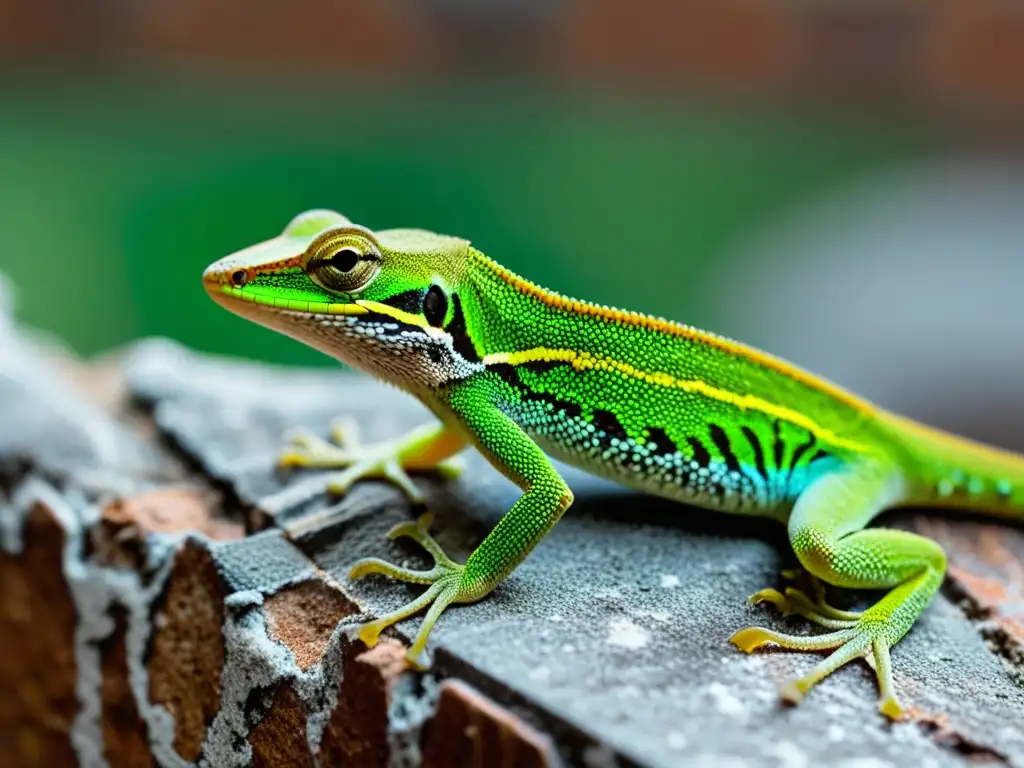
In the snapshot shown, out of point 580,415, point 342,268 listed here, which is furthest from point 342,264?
point 580,415

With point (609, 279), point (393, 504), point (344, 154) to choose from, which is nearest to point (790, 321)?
point (609, 279)

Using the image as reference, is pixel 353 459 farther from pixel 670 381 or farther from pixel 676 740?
pixel 676 740

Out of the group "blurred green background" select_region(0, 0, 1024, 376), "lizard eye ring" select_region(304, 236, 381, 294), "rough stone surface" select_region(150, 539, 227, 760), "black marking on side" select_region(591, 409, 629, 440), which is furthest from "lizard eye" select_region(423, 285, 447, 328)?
"blurred green background" select_region(0, 0, 1024, 376)

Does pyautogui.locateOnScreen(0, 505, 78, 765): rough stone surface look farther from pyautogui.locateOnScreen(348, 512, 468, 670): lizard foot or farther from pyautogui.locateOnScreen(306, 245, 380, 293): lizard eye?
pyautogui.locateOnScreen(306, 245, 380, 293): lizard eye

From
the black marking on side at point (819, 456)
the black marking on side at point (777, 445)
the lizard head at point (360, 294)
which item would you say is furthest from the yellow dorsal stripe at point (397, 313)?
the black marking on side at point (819, 456)

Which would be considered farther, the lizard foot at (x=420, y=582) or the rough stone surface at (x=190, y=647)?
the rough stone surface at (x=190, y=647)

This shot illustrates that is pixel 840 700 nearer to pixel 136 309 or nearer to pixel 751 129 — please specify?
pixel 136 309

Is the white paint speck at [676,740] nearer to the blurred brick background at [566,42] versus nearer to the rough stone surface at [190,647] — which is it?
the rough stone surface at [190,647]

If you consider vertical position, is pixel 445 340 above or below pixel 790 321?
above
